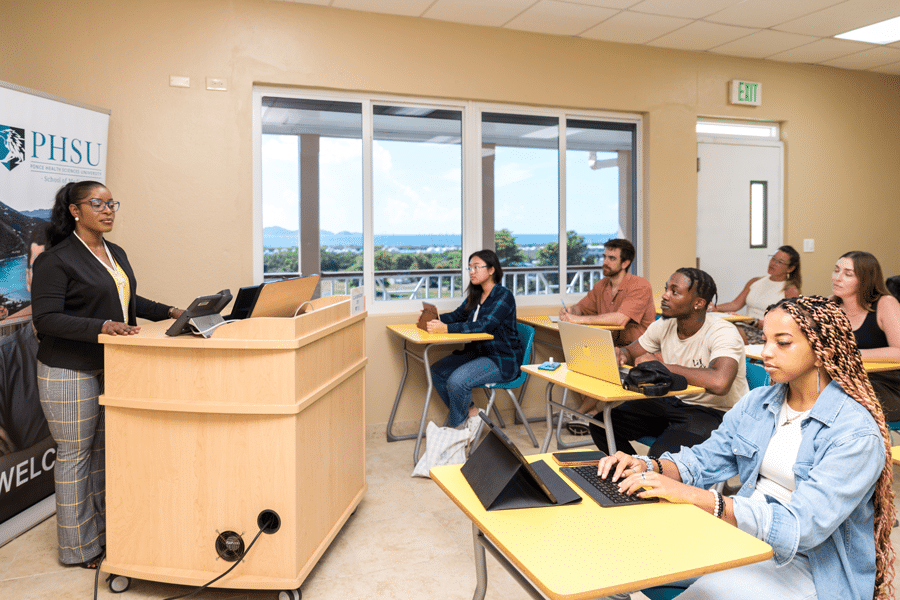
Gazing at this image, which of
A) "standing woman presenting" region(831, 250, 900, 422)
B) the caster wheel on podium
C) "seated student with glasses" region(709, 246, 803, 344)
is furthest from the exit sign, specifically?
the caster wheel on podium

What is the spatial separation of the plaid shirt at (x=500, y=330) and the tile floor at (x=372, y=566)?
3.37 feet

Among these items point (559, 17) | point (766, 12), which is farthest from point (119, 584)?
point (766, 12)

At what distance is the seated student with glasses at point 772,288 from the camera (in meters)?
4.92

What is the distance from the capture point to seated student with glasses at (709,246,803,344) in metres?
4.92

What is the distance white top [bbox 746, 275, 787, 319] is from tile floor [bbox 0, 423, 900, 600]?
2567mm

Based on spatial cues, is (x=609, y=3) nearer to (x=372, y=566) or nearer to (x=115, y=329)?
(x=115, y=329)

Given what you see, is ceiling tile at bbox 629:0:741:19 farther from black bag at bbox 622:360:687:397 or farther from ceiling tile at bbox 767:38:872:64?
black bag at bbox 622:360:687:397

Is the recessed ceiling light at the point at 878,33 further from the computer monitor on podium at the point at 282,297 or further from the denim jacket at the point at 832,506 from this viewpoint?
the computer monitor on podium at the point at 282,297

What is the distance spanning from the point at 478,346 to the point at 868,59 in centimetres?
438

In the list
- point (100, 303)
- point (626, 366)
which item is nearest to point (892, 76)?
point (626, 366)

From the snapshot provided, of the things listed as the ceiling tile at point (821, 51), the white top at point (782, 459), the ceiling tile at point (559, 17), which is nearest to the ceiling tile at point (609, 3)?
the ceiling tile at point (559, 17)

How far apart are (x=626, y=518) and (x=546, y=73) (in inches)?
158

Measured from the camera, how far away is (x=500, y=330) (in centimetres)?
399

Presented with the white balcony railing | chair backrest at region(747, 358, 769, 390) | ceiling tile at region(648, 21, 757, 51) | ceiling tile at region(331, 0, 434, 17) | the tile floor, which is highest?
ceiling tile at region(648, 21, 757, 51)
